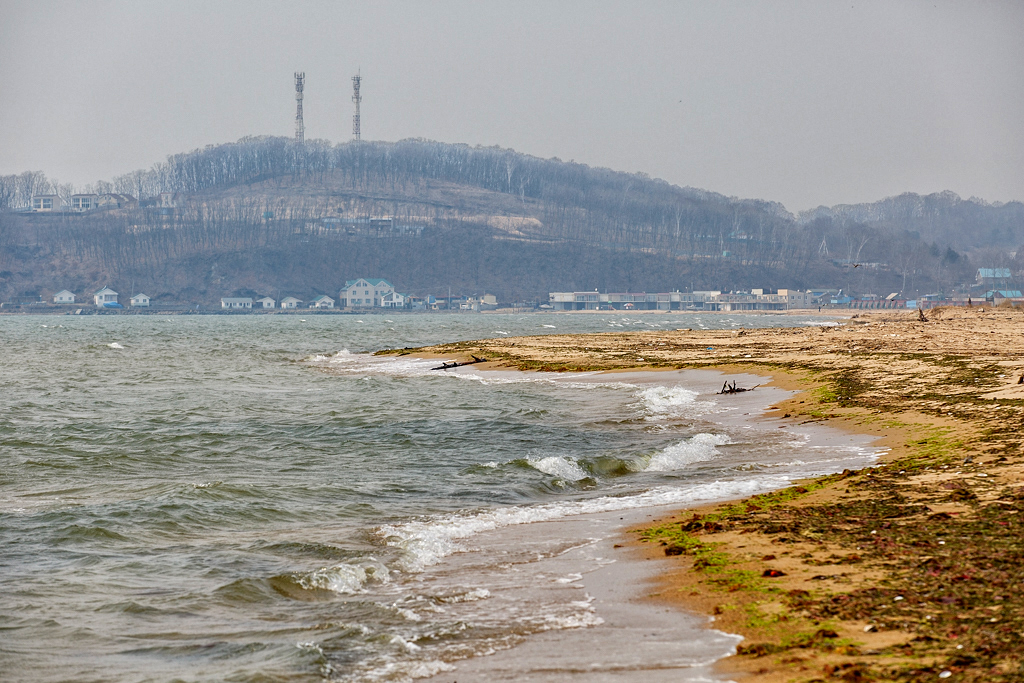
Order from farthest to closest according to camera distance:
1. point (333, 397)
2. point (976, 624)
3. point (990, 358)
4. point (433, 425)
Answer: point (333, 397) < point (990, 358) < point (433, 425) < point (976, 624)

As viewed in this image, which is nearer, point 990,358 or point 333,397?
point 990,358

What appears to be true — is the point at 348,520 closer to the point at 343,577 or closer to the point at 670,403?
the point at 343,577

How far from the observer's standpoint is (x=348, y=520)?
14.8 meters

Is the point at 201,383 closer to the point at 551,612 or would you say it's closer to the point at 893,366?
the point at 893,366

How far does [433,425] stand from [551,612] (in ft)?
56.9

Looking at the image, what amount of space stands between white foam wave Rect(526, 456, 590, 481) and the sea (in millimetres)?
54

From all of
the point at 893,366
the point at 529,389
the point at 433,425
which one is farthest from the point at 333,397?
the point at 893,366

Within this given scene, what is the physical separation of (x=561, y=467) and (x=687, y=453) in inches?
121

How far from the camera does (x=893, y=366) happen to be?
103ft

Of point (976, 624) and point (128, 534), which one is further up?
point (976, 624)

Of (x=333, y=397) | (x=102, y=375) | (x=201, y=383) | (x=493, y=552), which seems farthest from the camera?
(x=102, y=375)

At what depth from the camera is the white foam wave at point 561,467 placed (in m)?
18.3

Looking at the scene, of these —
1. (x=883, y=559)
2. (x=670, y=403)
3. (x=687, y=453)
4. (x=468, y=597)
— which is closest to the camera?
(x=883, y=559)

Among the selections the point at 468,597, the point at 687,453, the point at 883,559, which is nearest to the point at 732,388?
the point at 687,453
